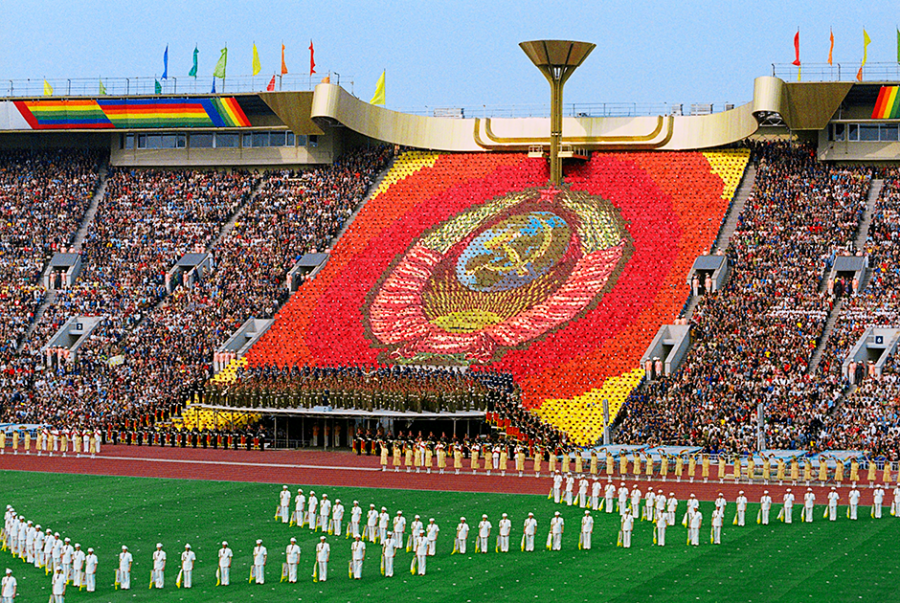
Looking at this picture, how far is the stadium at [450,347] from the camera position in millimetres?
36562

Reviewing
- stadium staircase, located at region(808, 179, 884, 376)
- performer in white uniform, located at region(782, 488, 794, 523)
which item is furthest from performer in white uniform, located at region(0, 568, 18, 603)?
stadium staircase, located at region(808, 179, 884, 376)

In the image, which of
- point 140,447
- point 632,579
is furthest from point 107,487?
point 632,579

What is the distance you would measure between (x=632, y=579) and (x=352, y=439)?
1063 inches

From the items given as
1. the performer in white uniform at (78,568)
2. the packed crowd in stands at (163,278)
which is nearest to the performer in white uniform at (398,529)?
the performer in white uniform at (78,568)

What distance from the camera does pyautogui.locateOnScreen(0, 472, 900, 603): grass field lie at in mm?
31688

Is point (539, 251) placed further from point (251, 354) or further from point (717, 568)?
point (717, 568)

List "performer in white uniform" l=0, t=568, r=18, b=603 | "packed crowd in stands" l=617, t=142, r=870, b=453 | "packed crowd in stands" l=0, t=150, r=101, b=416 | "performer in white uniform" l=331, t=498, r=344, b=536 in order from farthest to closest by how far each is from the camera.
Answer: "packed crowd in stands" l=0, t=150, r=101, b=416 < "packed crowd in stands" l=617, t=142, r=870, b=453 < "performer in white uniform" l=331, t=498, r=344, b=536 < "performer in white uniform" l=0, t=568, r=18, b=603

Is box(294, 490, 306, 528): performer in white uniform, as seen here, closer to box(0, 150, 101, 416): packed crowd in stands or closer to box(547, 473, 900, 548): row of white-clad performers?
box(547, 473, 900, 548): row of white-clad performers

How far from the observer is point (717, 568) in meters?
34.4

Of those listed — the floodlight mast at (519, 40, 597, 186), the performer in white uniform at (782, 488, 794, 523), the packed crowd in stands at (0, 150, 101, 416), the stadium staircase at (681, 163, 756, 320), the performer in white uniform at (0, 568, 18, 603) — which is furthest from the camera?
the floodlight mast at (519, 40, 597, 186)

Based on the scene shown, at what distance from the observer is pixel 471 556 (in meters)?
36.1

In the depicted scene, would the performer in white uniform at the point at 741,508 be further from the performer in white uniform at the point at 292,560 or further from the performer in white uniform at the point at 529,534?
the performer in white uniform at the point at 292,560

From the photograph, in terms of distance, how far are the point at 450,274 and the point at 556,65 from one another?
12034mm

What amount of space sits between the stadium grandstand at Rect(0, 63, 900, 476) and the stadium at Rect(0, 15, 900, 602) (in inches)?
6.7
